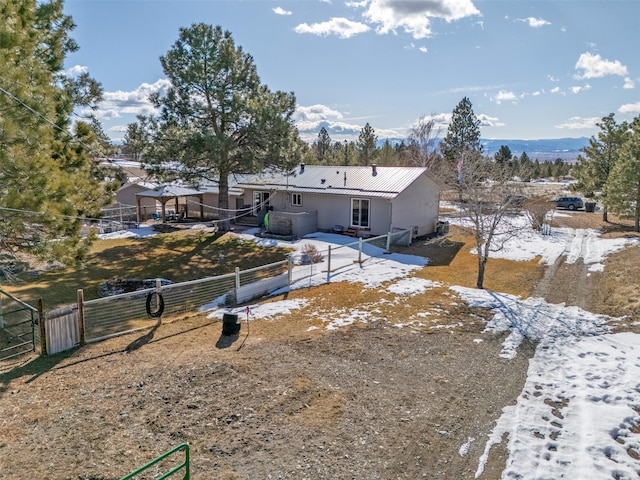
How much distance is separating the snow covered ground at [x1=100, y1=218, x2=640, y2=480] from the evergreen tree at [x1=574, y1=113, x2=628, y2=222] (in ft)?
81.5

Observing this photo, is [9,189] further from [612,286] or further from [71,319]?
[612,286]

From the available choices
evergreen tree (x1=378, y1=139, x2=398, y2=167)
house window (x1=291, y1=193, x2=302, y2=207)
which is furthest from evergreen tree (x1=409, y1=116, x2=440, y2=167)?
house window (x1=291, y1=193, x2=302, y2=207)

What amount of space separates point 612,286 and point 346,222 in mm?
13296

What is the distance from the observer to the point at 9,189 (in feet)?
25.4

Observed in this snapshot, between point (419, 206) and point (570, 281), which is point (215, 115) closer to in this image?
point (419, 206)

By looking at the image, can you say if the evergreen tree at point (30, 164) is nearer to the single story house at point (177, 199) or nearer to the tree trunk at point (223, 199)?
the tree trunk at point (223, 199)

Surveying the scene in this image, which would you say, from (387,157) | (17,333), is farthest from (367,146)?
(17,333)

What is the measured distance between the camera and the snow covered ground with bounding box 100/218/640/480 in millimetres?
5684

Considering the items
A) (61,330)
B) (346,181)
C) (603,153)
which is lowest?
(61,330)

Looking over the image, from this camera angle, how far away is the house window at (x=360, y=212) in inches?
→ 919

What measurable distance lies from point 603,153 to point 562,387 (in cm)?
3178

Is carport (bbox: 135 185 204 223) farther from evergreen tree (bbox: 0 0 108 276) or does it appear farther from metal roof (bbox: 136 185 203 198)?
evergreen tree (bbox: 0 0 108 276)

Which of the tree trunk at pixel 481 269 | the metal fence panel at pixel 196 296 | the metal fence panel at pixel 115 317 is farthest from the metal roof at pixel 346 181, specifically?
the metal fence panel at pixel 115 317

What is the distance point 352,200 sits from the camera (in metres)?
23.7
